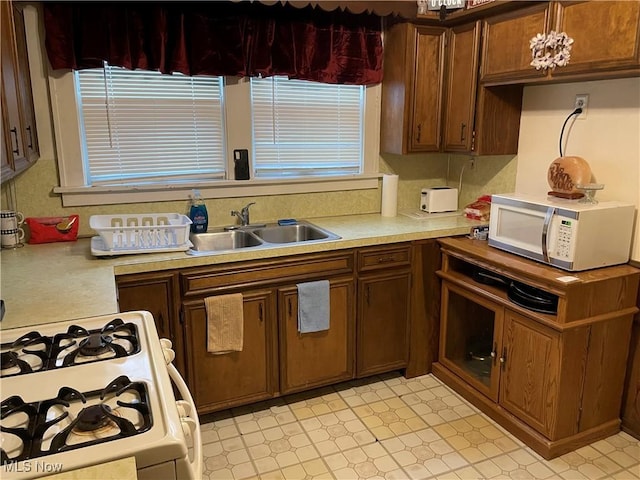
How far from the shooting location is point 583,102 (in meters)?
2.64

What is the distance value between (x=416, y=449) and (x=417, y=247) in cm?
111

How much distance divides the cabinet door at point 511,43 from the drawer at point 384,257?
110cm

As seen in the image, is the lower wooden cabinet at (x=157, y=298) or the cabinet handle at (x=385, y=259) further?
the cabinet handle at (x=385, y=259)

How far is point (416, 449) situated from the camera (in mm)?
2484

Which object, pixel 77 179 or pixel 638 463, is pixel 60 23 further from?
pixel 638 463

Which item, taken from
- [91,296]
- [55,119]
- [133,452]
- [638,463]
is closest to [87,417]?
[133,452]

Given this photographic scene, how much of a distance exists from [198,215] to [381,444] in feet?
5.23

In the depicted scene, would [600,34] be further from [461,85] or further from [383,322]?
[383,322]

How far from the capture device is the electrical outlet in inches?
103

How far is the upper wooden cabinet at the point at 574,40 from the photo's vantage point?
2.13 metres

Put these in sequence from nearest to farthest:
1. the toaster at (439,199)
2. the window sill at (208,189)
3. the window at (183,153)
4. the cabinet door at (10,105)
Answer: the cabinet door at (10,105) < the window at (183,153) < the window sill at (208,189) < the toaster at (439,199)

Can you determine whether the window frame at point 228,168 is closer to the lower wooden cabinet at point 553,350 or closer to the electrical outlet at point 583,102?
the lower wooden cabinet at point 553,350

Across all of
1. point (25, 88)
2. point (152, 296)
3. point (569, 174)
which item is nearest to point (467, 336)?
point (569, 174)

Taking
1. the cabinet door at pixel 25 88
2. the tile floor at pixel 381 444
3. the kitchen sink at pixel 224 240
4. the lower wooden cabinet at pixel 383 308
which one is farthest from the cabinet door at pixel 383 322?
the cabinet door at pixel 25 88
